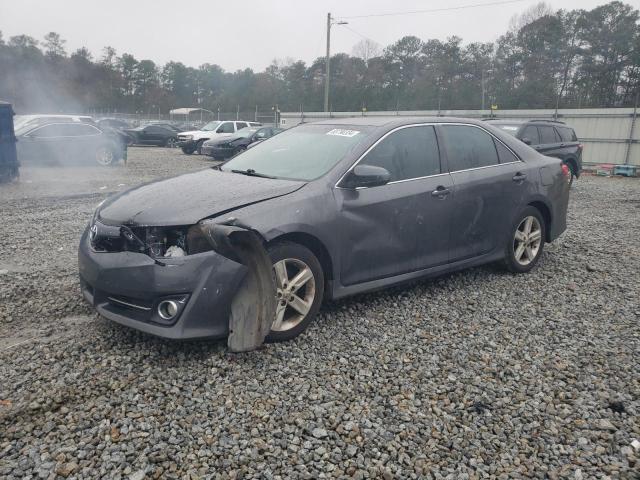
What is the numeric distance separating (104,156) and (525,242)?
13882mm

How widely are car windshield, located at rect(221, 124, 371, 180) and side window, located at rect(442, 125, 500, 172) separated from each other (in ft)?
2.86

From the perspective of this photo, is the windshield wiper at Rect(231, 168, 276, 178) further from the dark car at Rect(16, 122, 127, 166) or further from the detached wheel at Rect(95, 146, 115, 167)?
the detached wheel at Rect(95, 146, 115, 167)

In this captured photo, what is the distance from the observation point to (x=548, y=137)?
11930mm

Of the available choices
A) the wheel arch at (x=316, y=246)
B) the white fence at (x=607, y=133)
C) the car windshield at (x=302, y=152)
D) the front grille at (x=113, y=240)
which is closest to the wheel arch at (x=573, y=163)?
the white fence at (x=607, y=133)

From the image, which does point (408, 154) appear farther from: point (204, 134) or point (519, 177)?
point (204, 134)

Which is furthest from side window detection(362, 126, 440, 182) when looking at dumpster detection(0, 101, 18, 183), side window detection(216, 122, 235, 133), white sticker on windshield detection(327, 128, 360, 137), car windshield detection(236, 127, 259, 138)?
side window detection(216, 122, 235, 133)

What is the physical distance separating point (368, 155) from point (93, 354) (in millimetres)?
2441

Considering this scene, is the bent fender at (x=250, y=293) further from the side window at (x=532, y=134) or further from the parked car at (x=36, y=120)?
the parked car at (x=36, y=120)

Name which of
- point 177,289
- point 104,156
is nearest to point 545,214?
point 177,289

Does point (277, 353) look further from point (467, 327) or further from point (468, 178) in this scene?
point (468, 178)

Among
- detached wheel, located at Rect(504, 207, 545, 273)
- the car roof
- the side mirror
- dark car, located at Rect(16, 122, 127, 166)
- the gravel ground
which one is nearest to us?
the gravel ground

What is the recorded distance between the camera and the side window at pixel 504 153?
5172mm

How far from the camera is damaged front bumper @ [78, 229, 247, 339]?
10.5 feet

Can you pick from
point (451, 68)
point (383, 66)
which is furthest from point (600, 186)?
point (383, 66)
